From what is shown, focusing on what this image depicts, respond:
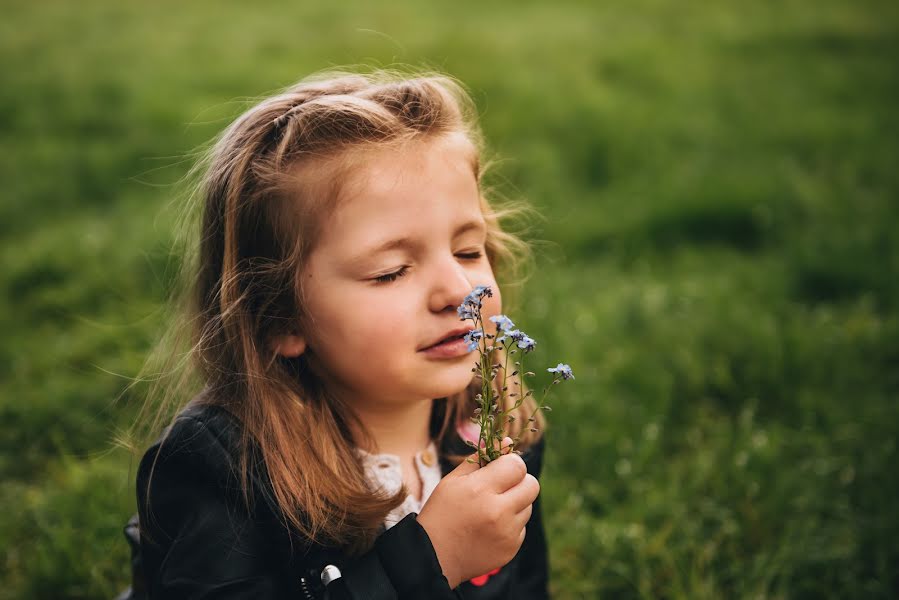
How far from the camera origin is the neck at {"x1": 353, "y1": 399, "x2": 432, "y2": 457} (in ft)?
6.66

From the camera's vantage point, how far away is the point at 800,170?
215 inches

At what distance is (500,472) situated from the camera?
64.3 inches

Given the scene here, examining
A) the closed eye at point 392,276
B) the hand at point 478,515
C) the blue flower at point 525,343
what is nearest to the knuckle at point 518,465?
the hand at point 478,515

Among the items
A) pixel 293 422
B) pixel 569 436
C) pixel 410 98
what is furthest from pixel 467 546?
pixel 569 436

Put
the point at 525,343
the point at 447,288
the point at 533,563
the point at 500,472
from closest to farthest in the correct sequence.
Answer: the point at 525,343, the point at 500,472, the point at 447,288, the point at 533,563

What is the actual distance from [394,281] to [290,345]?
375mm

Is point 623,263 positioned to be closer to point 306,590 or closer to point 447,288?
point 447,288

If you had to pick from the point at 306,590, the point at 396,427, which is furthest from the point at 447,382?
the point at 306,590

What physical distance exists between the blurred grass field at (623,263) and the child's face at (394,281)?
1031 mm

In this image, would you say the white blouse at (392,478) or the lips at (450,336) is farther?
the white blouse at (392,478)

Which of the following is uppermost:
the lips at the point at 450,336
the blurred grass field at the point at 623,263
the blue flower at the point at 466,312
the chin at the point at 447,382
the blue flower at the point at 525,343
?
the blue flower at the point at 466,312

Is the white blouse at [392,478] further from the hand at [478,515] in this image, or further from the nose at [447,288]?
the nose at [447,288]

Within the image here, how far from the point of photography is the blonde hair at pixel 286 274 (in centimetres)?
182

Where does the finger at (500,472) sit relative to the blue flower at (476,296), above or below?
below
